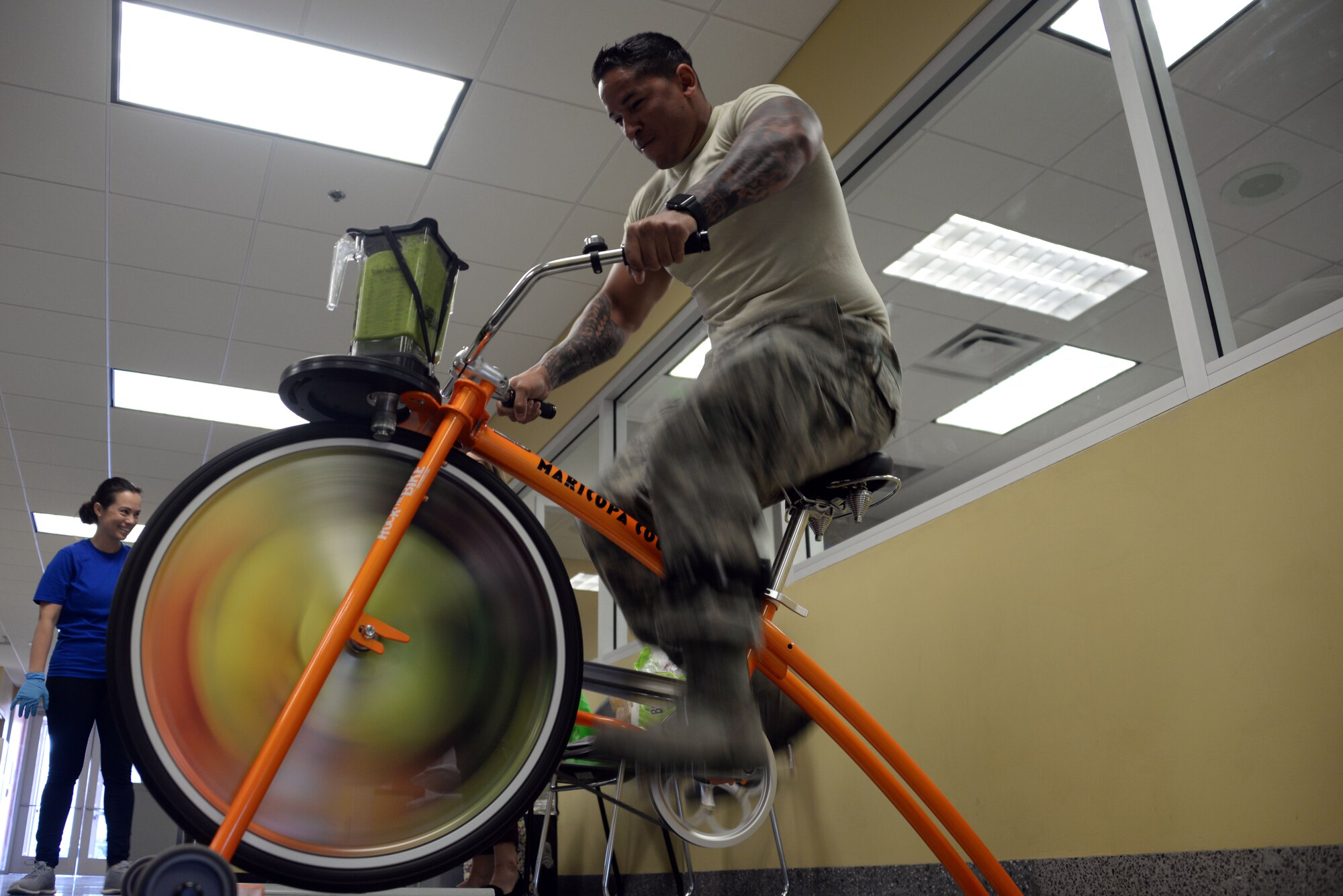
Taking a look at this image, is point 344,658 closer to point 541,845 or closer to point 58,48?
point 541,845

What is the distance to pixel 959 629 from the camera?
83.7 inches

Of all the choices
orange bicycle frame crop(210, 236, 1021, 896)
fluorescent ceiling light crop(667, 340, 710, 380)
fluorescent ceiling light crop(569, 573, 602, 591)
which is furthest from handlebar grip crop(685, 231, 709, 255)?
fluorescent ceiling light crop(569, 573, 602, 591)

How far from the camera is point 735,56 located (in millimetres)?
3346

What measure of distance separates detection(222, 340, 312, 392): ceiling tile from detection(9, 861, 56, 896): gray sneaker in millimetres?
2952

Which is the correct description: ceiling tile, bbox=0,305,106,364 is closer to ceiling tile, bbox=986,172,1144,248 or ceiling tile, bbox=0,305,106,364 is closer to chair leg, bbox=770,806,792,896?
chair leg, bbox=770,806,792,896

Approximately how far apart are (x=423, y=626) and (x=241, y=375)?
475 cm

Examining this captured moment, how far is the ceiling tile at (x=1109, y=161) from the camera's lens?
2.09 metres

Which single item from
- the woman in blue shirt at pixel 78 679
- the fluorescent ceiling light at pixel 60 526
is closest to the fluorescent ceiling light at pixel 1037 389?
the woman in blue shirt at pixel 78 679

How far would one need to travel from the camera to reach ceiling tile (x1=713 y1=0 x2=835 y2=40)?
10.3 feet

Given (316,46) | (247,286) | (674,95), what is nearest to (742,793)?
(674,95)

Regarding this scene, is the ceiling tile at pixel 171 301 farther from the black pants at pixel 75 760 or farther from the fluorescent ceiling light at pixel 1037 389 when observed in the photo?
the fluorescent ceiling light at pixel 1037 389

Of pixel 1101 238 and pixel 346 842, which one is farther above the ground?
pixel 1101 238

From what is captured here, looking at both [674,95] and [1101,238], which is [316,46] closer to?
[674,95]

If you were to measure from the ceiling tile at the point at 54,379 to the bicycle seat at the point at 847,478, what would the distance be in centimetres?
514
